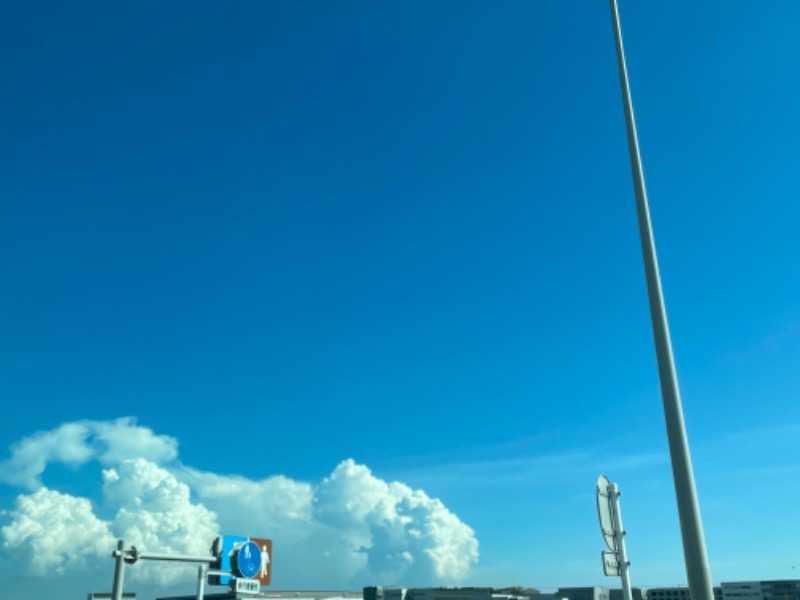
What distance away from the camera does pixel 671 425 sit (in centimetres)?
1172

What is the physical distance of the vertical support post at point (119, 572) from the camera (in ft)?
42.7

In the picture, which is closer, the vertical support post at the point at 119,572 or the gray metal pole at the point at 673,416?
the gray metal pole at the point at 673,416

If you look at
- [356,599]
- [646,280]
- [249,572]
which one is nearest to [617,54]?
[646,280]

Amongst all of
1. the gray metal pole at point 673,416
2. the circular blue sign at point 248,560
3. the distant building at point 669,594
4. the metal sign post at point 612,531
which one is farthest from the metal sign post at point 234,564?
the distant building at point 669,594

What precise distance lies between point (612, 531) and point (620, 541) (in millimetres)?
225

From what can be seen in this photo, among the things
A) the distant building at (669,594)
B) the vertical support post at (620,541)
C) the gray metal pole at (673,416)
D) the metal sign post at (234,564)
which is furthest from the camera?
the distant building at (669,594)

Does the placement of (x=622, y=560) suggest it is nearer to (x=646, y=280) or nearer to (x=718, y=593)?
(x=646, y=280)

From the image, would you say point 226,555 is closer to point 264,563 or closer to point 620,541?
point 264,563

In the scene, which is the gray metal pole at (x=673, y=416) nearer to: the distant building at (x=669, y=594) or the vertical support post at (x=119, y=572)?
the vertical support post at (x=119, y=572)

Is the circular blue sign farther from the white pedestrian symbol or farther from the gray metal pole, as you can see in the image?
the gray metal pole

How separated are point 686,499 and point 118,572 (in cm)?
1021

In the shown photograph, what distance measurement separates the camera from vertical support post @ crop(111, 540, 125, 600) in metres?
13.0

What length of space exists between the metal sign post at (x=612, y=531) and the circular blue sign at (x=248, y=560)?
319 inches

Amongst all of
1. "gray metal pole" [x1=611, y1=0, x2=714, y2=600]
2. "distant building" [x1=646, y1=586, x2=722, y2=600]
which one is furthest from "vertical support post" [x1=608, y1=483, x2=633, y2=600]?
"distant building" [x1=646, y1=586, x2=722, y2=600]
